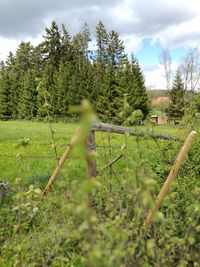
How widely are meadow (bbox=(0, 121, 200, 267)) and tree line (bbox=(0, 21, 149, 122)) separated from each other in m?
26.3

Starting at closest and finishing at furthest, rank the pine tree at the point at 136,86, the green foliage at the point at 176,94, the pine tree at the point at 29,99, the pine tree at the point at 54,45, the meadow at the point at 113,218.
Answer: the meadow at the point at 113,218 < the pine tree at the point at 136,86 < the pine tree at the point at 29,99 < the green foliage at the point at 176,94 < the pine tree at the point at 54,45

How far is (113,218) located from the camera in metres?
3.40

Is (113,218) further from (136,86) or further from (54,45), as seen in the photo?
(54,45)

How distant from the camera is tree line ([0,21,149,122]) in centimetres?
3847

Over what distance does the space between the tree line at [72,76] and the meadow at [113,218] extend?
26309mm

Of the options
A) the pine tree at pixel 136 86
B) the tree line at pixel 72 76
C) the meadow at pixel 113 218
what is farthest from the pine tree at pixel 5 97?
the meadow at pixel 113 218

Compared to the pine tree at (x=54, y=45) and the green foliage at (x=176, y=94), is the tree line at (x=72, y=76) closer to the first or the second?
the pine tree at (x=54, y=45)

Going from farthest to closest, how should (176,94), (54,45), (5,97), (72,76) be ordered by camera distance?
1. (54,45)
2. (176,94)
3. (5,97)
4. (72,76)

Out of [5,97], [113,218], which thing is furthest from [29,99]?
[113,218]

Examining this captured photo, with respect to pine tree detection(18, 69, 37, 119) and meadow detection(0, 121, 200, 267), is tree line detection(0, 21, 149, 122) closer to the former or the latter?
pine tree detection(18, 69, 37, 119)

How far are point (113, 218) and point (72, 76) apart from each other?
38.8 m

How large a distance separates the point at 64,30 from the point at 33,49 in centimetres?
696

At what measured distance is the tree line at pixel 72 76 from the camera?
3847 centimetres

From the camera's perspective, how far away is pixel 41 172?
8.11m
